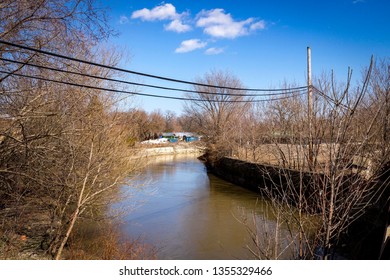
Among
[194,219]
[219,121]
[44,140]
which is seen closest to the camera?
A: [44,140]

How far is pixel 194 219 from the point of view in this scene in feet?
36.0

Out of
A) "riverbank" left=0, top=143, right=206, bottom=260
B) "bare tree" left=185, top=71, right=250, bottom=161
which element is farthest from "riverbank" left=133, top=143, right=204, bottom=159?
"riverbank" left=0, top=143, right=206, bottom=260

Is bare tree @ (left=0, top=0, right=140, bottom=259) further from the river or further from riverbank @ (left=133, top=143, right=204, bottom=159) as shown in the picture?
riverbank @ (left=133, top=143, right=204, bottom=159)

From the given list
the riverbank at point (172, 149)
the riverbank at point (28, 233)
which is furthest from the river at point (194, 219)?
Result: the riverbank at point (172, 149)

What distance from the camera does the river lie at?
8062 millimetres

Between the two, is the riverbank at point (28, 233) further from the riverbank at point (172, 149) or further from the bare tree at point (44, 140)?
the riverbank at point (172, 149)

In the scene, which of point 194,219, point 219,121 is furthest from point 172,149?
point 194,219

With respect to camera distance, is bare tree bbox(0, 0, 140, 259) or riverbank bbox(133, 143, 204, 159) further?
riverbank bbox(133, 143, 204, 159)

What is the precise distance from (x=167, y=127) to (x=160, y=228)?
239 feet

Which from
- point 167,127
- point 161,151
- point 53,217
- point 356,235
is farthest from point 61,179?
point 167,127

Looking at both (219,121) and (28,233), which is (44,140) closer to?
(28,233)

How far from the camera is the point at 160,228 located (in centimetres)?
972

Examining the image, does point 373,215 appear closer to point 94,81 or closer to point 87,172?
point 87,172

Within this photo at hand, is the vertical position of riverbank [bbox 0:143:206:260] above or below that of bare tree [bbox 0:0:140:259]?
below
